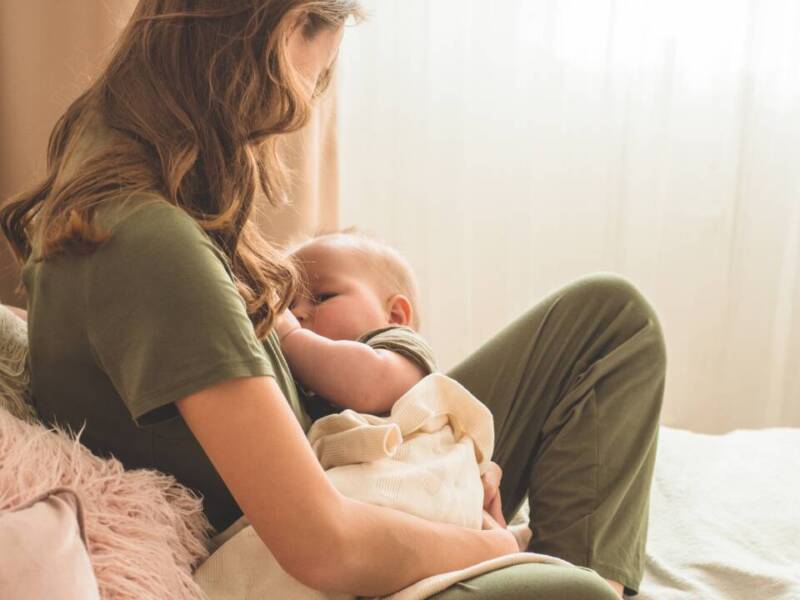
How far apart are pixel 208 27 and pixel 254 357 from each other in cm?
39

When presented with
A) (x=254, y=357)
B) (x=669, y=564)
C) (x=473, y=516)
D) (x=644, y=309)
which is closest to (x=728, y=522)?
(x=669, y=564)

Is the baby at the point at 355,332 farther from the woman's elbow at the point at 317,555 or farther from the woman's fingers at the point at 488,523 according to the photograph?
the woman's elbow at the point at 317,555

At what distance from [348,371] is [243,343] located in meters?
0.38

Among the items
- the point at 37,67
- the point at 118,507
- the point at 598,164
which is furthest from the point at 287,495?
the point at 598,164

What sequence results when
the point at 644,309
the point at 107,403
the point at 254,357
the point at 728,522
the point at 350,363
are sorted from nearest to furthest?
the point at 254,357 → the point at 107,403 → the point at 350,363 → the point at 644,309 → the point at 728,522

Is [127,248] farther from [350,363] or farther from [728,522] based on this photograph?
[728,522]

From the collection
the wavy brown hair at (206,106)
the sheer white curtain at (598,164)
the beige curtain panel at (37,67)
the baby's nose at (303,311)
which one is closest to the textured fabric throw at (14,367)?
the wavy brown hair at (206,106)

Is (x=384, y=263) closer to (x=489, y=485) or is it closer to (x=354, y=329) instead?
(x=354, y=329)

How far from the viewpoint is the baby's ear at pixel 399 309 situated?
1.48 metres

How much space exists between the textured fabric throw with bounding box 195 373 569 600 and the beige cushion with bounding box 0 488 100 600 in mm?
222

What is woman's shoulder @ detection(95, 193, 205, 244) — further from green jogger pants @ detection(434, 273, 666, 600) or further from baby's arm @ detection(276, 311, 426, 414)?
green jogger pants @ detection(434, 273, 666, 600)

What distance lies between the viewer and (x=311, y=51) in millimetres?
1105

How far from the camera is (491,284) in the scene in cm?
249

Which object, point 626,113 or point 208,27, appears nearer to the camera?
point 208,27
